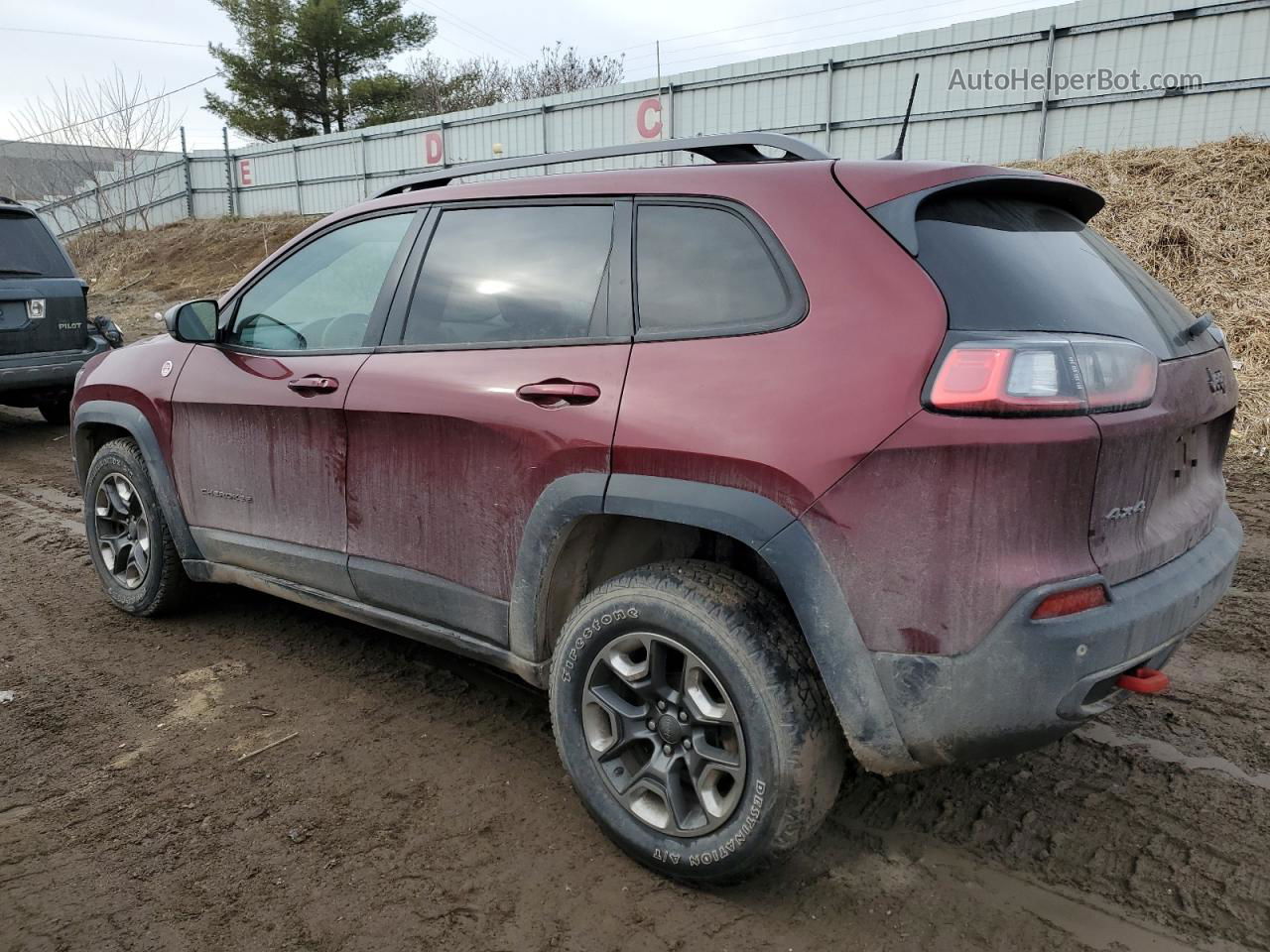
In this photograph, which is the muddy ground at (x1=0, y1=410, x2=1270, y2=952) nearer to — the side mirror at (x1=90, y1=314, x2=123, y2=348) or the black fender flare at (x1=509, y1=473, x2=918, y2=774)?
the black fender flare at (x1=509, y1=473, x2=918, y2=774)

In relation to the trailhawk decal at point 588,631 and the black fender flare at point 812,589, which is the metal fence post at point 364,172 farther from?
the black fender flare at point 812,589

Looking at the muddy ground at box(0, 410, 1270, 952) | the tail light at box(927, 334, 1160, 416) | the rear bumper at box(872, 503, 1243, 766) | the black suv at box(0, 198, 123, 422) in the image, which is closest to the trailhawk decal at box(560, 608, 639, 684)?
the muddy ground at box(0, 410, 1270, 952)

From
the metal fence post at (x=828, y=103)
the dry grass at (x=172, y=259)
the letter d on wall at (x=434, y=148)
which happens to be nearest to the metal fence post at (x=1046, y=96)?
the metal fence post at (x=828, y=103)

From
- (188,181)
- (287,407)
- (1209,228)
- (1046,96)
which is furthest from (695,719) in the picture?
(188,181)

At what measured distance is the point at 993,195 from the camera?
7.87 feet

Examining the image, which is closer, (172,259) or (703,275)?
(703,275)

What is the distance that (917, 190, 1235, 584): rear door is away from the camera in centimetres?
207

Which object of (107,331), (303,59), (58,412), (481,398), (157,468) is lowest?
(58,412)

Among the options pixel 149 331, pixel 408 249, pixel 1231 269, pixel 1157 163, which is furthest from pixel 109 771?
pixel 149 331

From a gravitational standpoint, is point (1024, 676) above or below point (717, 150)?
below

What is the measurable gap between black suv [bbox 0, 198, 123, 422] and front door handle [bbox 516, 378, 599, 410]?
289 inches

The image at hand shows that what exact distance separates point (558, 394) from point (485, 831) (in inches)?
48.9

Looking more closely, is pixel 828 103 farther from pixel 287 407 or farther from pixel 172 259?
pixel 172 259

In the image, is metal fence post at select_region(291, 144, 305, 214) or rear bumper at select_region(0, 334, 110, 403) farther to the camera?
metal fence post at select_region(291, 144, 305, 214)
